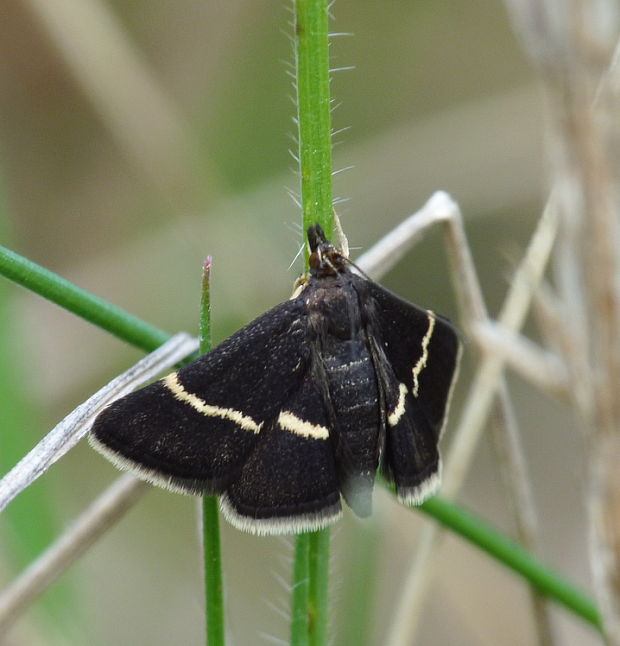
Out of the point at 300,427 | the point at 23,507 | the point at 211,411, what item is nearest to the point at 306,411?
the point at 300,427

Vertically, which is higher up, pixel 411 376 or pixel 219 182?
pixel 219 182

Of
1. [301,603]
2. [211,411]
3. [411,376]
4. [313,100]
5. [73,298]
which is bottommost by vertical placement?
[301,603]

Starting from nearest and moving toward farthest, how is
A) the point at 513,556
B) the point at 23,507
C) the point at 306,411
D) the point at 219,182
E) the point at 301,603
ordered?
the point at 301,603 → the point at 306,411 → the point at 513,556 → the point at 23,507 → the point at 219,182

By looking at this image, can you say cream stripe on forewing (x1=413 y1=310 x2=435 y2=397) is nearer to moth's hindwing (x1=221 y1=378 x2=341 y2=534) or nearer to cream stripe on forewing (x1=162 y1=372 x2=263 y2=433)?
moth's hindwing (x1=221 y1=378 x2=341 y2=534)

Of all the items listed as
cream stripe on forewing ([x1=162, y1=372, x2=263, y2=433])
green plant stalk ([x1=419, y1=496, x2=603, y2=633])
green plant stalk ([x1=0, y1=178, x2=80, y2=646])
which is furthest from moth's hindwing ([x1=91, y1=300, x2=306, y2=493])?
green plant stalk ([x1=0, y1=178, x2=80, y2=646])

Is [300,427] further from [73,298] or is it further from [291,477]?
[73,298]

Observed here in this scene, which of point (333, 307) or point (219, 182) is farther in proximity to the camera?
point (219, 182)

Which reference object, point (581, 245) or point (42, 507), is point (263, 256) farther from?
point (581, 245)

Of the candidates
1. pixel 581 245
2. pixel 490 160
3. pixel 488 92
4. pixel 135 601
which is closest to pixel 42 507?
pixel 581 245
